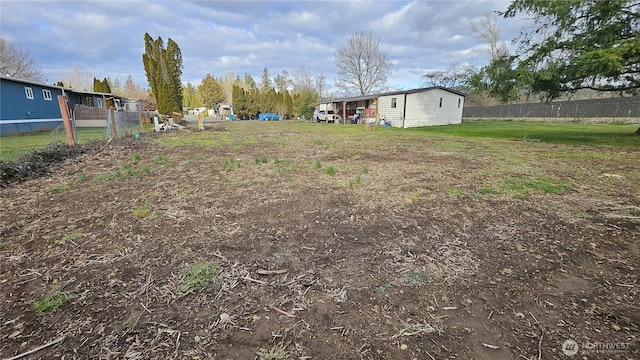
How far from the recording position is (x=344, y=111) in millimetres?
31812

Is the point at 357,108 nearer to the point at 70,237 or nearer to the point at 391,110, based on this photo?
the point at 391,110

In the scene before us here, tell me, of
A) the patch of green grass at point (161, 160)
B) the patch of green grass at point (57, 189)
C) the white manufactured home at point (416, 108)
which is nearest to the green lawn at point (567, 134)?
the white manufactured home at point (416, 108)

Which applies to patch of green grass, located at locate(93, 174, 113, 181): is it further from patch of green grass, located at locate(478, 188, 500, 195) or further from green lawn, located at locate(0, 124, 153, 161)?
patch of green grass, located at locate(478, 188, 500, 195)

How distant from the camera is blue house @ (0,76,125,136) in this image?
15.7 meters

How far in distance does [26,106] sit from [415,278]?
25799 mm

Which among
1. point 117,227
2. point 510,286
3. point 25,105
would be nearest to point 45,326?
point 117,227

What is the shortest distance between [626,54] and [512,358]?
13.3m

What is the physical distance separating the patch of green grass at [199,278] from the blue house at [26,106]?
787 inches

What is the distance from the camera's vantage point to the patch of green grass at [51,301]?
2.10 meters

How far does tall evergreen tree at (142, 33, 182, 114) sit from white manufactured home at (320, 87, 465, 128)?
18186 millimetres

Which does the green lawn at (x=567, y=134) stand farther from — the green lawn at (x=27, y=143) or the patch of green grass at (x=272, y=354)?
the green lawn at (x=27, y=143)

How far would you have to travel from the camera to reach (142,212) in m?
3.86

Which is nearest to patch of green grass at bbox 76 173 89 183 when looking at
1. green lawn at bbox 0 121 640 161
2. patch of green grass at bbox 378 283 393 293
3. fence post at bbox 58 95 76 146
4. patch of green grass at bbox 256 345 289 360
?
green lawn at bbox 0 121 640 161

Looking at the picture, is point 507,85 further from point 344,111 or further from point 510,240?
point 344,111
